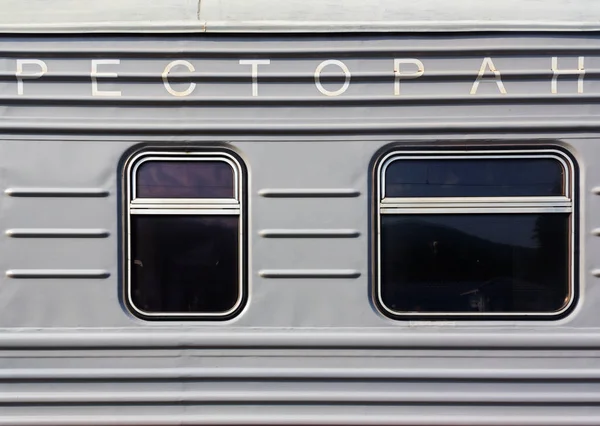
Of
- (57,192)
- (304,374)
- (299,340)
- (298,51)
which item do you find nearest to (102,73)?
(57,192)

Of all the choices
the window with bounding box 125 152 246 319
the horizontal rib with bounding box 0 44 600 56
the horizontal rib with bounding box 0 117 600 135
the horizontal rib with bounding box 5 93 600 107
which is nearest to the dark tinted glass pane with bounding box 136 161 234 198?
the window with bounding box 125 152 246 319

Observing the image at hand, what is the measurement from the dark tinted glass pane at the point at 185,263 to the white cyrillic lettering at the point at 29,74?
0.69 m

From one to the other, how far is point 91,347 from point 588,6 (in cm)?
243

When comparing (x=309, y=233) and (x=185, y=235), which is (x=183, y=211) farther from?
(x=309, y=233)

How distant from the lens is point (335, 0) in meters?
2.06

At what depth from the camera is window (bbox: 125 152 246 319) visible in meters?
A: 2.02

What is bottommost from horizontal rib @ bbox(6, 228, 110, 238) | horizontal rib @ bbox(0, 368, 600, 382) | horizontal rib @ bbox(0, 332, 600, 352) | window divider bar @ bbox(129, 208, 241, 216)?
horizontal rib @ bbox(0, 368, 600, 382)

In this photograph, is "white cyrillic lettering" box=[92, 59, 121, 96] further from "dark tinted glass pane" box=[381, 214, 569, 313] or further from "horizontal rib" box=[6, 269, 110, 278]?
"dark tinted glass pane" box=[381, 214, 569, 313]

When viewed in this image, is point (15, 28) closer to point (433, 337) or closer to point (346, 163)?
point (346, 163)

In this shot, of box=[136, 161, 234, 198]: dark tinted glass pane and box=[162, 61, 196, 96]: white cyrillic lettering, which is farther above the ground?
box=[162, 61, 196, 96]: white cyrillic lettering

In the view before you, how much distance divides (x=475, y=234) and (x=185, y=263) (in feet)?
3.88

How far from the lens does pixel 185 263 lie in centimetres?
206

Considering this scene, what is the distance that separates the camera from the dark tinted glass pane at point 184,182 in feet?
6.67

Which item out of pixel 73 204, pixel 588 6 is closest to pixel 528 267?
pixel 588 6
